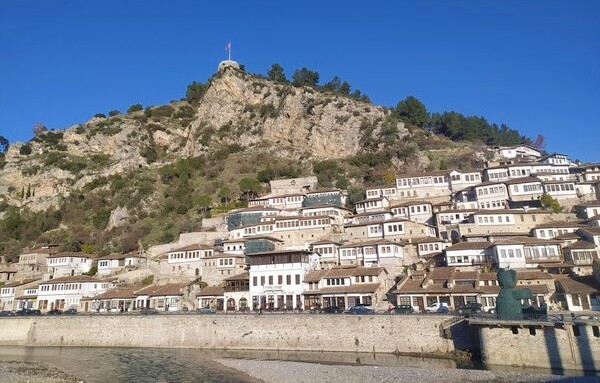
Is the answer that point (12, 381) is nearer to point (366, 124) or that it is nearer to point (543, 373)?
point (543, 373)

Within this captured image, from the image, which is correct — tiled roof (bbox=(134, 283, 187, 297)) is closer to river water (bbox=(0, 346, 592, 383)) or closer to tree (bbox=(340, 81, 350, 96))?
river water (bbox=(0, 346, 592, 383))

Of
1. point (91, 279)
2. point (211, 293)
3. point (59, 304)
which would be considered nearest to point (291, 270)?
point (211, 293)

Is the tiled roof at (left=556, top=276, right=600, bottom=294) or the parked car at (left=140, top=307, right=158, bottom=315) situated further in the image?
the parked car at (left=140, top=307, right=158, bottom=315)

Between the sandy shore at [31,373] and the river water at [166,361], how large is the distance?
1.00m

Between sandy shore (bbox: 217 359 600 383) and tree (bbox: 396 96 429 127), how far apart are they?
89218 millimetres

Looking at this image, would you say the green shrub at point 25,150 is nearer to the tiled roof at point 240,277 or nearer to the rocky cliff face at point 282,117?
the rocky cliff face at point 282,117

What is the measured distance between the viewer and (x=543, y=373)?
87.5ft

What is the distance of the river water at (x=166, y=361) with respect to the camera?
30.0 m

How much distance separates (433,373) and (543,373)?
675 cm

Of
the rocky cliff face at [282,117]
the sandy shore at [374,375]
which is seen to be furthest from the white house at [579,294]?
the rocky cliff face at [282,117]

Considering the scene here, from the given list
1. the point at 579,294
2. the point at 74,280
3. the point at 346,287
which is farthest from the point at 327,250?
the point at 74,280

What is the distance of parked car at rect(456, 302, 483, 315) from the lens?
34153 millimetres

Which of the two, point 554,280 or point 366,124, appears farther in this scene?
point 366,124

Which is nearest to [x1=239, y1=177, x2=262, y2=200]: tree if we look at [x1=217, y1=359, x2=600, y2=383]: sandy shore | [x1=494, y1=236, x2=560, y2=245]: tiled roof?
[x1=494, y1=236, x2=560, y2=245]: tiled roof
